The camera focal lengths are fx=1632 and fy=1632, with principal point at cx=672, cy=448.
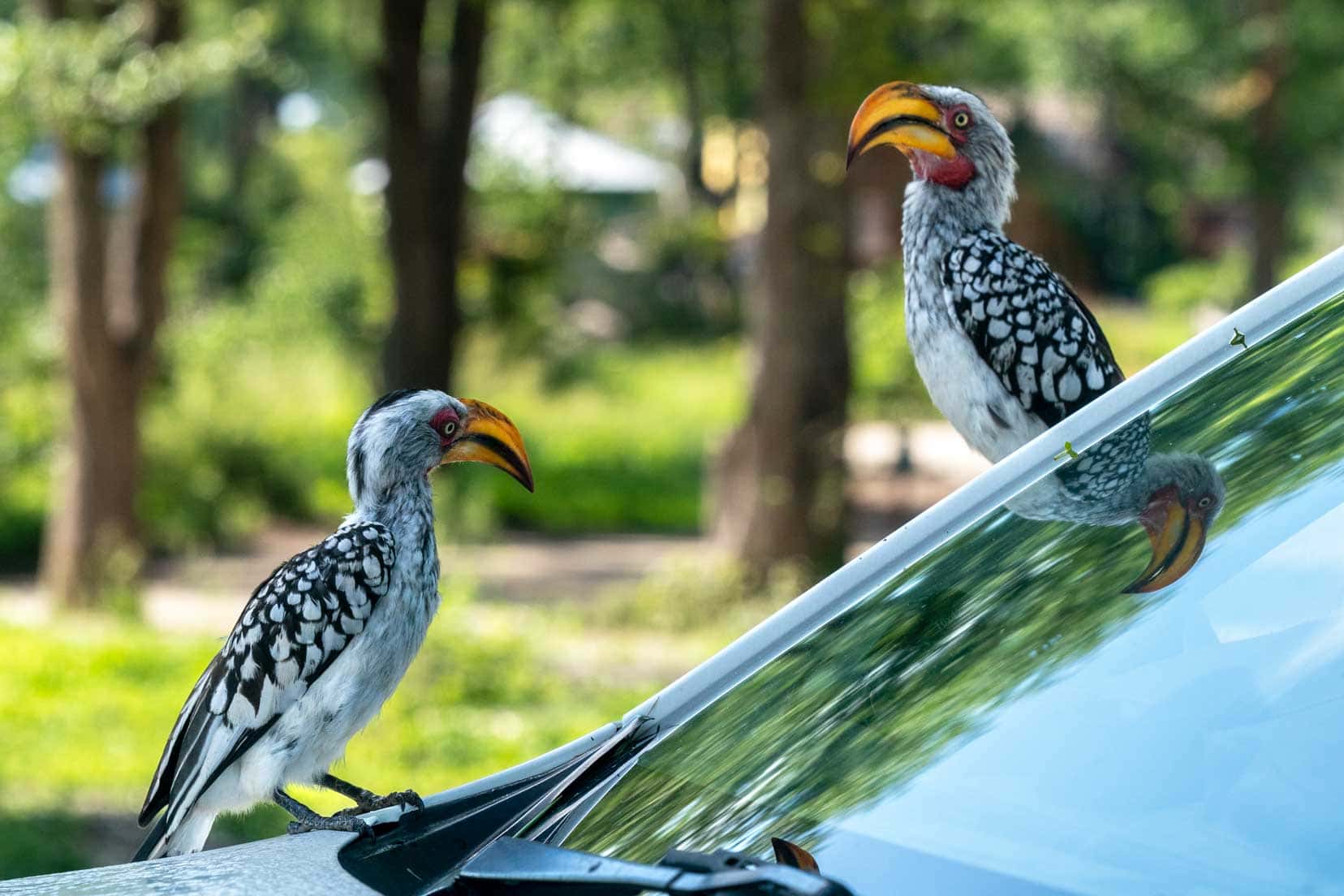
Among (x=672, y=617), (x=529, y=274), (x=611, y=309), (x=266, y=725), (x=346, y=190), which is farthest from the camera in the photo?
(x=611, y=309)

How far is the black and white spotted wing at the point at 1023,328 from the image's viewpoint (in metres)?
2.37

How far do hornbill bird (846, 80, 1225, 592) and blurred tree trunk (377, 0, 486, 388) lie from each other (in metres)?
10.2

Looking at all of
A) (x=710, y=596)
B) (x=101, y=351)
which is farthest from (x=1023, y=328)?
(x=101, y=351)

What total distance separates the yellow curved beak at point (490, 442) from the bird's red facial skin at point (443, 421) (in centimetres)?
1

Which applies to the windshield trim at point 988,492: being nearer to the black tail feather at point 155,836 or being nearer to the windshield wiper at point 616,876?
the windshield wiper at point 616,876

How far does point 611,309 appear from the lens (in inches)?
1191

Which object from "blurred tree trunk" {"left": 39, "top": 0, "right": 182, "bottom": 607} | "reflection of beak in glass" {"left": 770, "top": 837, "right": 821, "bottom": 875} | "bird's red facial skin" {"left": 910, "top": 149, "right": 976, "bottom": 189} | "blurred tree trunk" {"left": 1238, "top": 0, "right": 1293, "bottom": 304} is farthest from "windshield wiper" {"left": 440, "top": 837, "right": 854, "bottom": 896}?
"blurred tree trunk" {"left": 1238, "top": 0, "right": 1293, "bottom": 304}

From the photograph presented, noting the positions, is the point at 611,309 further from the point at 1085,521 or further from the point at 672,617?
the point at 1085,521

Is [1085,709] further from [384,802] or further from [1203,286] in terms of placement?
[1203,286]

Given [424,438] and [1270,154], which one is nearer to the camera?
[424,438]

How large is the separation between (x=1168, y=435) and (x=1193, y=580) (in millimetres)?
231

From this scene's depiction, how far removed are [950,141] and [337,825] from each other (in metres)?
1.29

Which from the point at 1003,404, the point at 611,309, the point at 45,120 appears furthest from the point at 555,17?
the point at 611,309

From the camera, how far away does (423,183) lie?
12.9m
